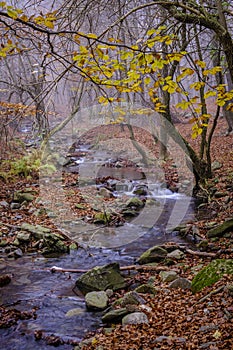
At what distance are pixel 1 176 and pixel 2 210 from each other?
9.26 feet

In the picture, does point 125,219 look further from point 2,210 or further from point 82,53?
point 82,53

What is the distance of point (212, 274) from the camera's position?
4.48 m

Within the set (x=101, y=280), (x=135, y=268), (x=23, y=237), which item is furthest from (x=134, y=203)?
(x=101, y=280)

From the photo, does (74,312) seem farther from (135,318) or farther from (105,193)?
(105,193)

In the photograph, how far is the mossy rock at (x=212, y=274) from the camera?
4383 millimetres

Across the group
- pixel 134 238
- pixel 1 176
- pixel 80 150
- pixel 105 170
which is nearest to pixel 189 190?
pixel 134 238

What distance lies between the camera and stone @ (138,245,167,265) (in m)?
6.07

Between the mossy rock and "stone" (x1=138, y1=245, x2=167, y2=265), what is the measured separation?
4.88ft

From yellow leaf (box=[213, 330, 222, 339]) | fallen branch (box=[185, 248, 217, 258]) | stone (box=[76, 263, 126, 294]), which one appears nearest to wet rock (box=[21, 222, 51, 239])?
stone (box=[76, 263, 126, 294])

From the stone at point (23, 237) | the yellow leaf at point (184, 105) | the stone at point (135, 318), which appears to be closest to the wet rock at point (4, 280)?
the stone at point (23, 237)

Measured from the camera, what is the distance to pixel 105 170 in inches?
611

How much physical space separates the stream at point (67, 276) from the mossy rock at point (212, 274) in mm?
1366

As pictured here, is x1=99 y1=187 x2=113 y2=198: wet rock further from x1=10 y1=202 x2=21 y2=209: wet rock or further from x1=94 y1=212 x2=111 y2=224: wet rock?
x1=10 y1=202 x2=21 y2=209: wet rock

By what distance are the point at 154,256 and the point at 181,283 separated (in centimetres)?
143
